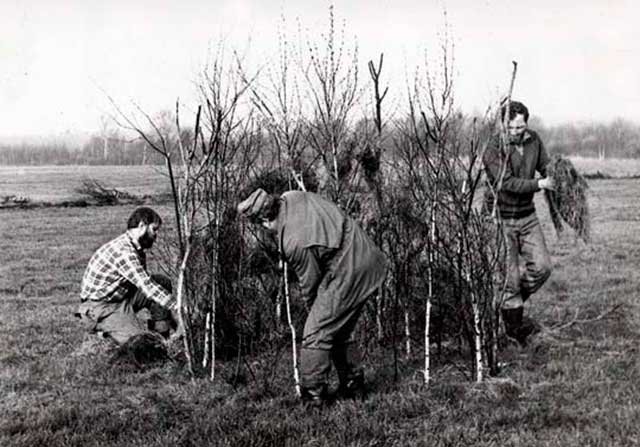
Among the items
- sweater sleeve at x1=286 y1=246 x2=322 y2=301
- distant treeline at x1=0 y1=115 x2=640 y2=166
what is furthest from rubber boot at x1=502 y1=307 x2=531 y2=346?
sweater sleeve at x1=286 y1=246 x2=322 y2=301

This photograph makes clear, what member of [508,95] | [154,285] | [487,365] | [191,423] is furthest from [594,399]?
[154,285]

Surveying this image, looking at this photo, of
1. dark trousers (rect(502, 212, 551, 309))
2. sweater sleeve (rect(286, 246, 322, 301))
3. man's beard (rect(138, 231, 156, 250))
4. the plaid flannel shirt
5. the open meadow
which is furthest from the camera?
dark trousers (rect(502, 212, 551, 309))

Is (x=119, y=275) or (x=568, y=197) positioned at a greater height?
(x=568, y=197)

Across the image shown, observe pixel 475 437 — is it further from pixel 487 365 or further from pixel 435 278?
pixel 435 278

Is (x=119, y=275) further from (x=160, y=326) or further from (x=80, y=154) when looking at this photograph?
(x=80, y=154)

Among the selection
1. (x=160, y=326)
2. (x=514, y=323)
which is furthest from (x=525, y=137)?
(x=160, y=326)

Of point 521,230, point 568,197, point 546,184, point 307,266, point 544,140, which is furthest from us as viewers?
point 544,140

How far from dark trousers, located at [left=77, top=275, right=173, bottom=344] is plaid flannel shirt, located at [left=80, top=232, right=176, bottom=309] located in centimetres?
6

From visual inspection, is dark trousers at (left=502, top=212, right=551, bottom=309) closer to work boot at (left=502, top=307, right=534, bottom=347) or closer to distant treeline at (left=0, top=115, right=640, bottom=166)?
work boot at (left=502, top=307, right=534, bottom=347)

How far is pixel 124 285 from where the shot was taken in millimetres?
5918

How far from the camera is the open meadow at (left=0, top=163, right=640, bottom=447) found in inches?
156

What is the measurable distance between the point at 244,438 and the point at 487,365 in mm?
Answer: 2057

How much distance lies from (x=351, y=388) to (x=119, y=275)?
2.27 m

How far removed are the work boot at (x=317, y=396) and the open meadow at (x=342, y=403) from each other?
0.09 m
